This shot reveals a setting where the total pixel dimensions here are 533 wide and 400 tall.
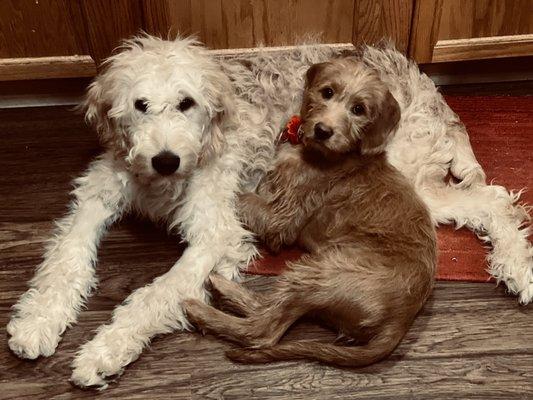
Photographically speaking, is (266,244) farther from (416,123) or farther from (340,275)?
(416,123)

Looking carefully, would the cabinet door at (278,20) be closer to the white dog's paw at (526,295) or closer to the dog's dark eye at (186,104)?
the dog's dark eye at (186,104)

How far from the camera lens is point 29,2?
2533 millimetres

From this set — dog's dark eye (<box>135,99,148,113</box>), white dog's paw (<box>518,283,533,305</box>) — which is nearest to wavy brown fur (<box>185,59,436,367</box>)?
white dog's paw (<box>518,283,533,305</box>)

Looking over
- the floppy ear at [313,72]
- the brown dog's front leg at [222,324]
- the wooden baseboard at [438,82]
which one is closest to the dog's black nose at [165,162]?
the brown dog's front leg at [222,324]

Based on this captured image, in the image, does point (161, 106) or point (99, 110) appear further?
point (99, 110)

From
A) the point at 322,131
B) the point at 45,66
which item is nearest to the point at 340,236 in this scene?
the point at 322,131

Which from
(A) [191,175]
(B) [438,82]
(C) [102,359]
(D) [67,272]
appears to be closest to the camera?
(C) [102,359]

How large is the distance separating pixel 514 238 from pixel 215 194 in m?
1.00

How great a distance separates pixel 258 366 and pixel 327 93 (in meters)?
0.84

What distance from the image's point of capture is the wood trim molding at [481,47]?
2740mm

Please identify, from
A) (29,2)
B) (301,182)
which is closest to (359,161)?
(301,182)

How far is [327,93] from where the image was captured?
207 centimetres

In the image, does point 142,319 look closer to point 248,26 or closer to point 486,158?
point 248,26

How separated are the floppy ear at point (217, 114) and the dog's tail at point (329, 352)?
2.10ft
